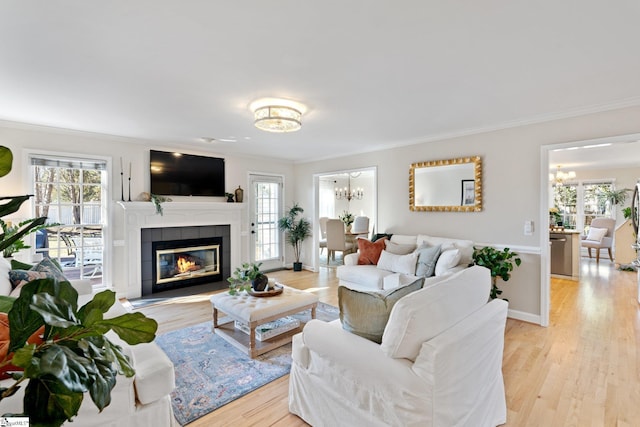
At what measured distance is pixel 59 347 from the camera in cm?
55

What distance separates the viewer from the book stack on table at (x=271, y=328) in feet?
9.69

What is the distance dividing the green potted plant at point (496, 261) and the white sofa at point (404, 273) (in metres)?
0.16

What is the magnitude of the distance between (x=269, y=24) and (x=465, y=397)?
7.42ft

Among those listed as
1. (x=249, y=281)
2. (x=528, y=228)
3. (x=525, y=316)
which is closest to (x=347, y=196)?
(x=528, y=228)

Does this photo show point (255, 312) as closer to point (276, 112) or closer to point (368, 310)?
point (368, 310)

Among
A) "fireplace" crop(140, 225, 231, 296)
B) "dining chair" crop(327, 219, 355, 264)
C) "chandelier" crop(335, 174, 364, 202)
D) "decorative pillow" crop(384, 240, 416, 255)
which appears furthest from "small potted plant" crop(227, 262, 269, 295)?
"chandelier" crop(335, 174, 364, 202)

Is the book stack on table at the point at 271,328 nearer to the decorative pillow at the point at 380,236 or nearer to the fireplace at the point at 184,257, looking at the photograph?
the decorative pillow at the point at 380,236

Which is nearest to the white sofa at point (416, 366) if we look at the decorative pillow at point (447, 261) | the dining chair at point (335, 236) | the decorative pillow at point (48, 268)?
the decorative pillow at point (447, 261)

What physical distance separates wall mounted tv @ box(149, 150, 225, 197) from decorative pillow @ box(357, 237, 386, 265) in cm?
280

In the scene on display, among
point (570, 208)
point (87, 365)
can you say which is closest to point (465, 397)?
point (87, 365)

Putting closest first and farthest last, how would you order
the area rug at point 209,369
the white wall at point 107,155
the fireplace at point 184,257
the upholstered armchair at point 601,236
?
the area rug at point 209,369, the white wall at point 107,155, the fireplace at point 184,257, the upholstered armchair at point 601,236

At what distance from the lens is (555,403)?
2.08 meters

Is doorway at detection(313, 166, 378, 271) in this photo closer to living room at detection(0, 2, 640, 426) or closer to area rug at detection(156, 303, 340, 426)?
living room at detection(0, 2, 640, 426)

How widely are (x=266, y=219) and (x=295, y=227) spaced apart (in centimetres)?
63
